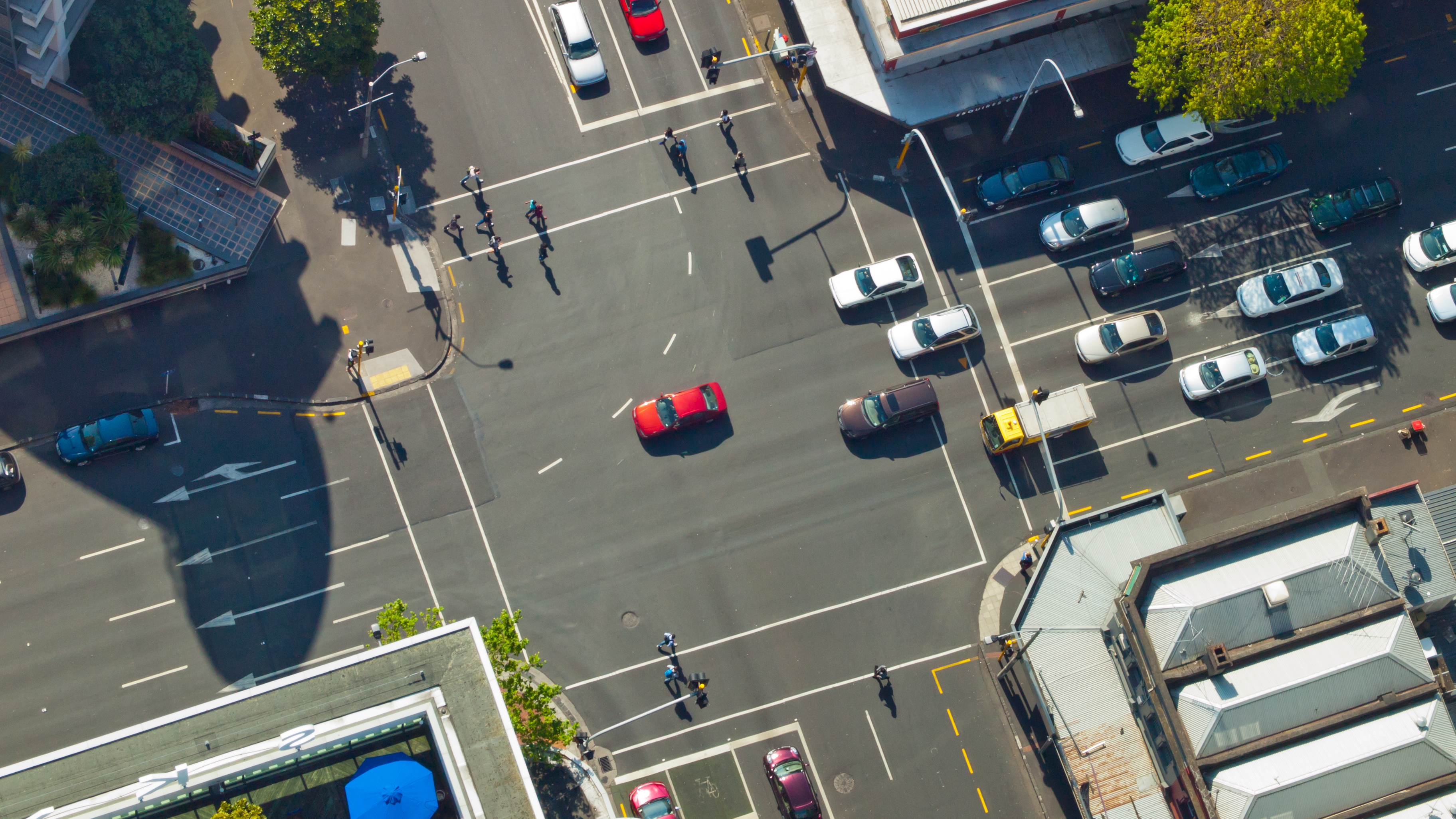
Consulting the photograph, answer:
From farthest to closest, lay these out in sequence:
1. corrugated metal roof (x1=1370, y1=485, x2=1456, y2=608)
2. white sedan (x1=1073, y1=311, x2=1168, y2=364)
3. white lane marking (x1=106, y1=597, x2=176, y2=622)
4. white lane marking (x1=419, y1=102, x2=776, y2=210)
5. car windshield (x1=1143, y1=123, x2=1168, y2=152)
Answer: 1. car windshield (x1=1143, y1=123, x2=1168, y2=152)
2. white lane marking (x1=419, y1=102, x2=776, y2=210)
3. white sedan (x1=1073, y1=311, x2=1168, y2=364)
4. white lane marking (x1=106, y1=597, x2=176, y2=622)
5. corrugated metal roof (x1=1370, y1=485, x2=1456, y2=608)

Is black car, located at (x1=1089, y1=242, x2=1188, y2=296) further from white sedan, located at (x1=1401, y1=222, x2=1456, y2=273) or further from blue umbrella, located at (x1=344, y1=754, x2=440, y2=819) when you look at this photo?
blue umbrella, located at (x1=344, y1=754, x2=440, y2=819)

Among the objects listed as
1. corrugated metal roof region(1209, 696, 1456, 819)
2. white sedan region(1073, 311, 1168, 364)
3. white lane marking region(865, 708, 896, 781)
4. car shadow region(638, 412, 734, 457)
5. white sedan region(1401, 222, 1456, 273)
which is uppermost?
car shadow region(638, 412, 734, 457)

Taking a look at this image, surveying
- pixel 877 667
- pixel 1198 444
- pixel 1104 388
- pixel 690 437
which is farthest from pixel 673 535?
pixel 1198 444

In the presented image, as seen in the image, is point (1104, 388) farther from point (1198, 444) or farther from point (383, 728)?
point (383, 728)

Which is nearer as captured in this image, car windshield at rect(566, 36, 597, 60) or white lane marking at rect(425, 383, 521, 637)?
white lane marking at rect(425, 383, 521, 637)

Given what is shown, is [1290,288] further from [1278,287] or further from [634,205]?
[634,205]

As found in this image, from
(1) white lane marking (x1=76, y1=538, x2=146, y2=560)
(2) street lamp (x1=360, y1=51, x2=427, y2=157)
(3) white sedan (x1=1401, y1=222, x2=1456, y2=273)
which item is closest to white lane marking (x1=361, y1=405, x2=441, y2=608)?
(1) white lane marking (x1=76, y1=538, x2=146, y2=560)
